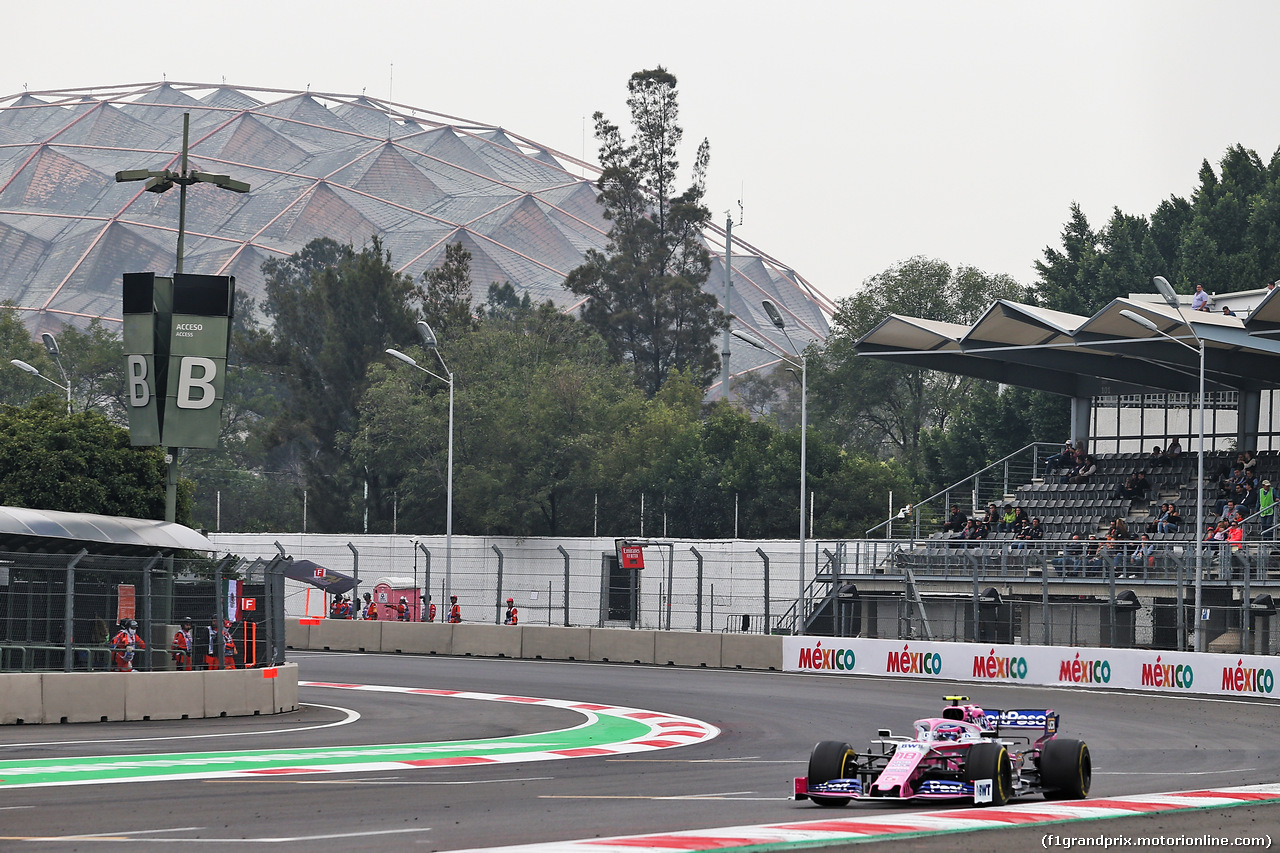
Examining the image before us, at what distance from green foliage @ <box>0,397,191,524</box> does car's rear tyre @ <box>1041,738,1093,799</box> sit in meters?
38.0

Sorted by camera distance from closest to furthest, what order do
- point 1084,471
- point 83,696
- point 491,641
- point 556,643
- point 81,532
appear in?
point 83,696 < point 81,532 < point 556,643 < point 491,641 < point 1084,471

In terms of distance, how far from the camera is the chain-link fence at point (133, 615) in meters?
21.9

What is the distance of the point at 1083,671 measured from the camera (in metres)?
32.2

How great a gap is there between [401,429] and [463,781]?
58.9 m

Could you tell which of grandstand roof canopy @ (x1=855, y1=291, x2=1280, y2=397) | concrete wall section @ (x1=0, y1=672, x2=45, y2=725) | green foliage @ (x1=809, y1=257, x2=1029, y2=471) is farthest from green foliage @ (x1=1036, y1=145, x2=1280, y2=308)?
concrete wall section @ (x1=0, y1=672, x2=45, y2=725)

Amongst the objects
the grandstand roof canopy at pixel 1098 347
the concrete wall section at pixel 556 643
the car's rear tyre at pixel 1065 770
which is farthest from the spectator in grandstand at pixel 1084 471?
the car's rear tyre at pixel 1065 770

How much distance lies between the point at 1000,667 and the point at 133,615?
18.0m

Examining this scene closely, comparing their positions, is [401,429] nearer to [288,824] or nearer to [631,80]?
[631,80]

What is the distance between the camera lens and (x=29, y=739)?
19781 mm

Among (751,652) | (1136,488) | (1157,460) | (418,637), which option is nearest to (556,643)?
(418,637)

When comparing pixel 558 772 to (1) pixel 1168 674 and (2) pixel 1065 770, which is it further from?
(1) pixel 1168 674

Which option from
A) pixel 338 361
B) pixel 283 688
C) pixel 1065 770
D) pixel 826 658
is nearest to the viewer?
pixel 1065 770

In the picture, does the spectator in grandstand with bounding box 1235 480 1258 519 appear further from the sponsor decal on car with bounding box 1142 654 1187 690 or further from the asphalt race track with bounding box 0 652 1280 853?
the asphalt race track with bounding box 0 652 1280 853

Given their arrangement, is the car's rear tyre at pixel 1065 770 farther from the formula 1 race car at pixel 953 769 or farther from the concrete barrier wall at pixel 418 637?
the concrete barrier wall at pixel 418 637
